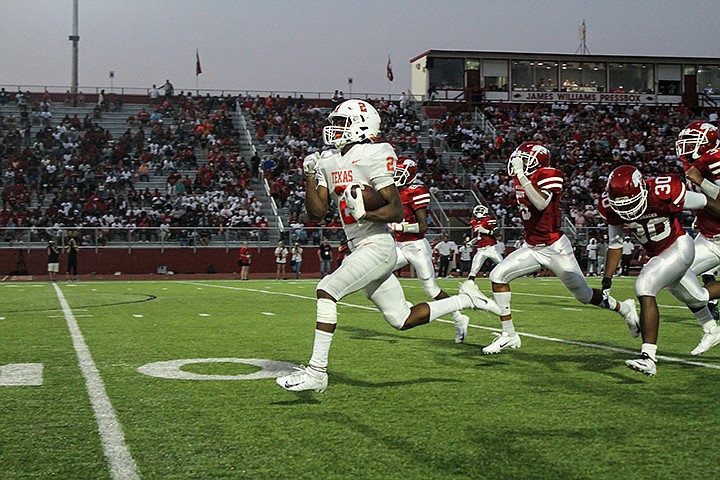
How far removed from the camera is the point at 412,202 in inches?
368

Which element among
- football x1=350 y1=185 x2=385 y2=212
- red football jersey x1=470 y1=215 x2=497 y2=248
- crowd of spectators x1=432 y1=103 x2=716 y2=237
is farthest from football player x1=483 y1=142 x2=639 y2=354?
crowd of spectators x1=432 y1=103 x2=716 y2=237

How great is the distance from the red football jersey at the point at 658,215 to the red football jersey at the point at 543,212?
920 millimetres

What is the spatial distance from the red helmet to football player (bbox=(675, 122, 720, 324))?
5.69 ft

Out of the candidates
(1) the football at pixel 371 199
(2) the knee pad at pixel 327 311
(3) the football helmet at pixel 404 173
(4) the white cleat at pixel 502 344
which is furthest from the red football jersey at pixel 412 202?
(2) the knee pad at pixel 327 311

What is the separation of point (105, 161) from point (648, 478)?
105ft

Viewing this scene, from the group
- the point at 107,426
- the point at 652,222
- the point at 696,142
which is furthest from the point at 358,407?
the point at 696,142

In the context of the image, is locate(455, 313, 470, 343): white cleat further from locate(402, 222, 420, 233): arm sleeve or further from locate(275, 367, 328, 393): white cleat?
locate(275, 367, 328, 393): white cleat

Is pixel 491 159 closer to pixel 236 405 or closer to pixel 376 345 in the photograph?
pixel 376 345

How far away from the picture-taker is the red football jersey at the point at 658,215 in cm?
675

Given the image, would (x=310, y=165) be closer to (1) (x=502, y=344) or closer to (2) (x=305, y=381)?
(2) (x=305, y=381)

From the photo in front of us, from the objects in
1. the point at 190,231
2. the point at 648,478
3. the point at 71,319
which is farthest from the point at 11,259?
the point at 648,478

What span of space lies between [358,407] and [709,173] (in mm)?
5316

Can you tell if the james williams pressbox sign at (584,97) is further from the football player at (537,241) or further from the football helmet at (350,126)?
the football helmet at (350,126)

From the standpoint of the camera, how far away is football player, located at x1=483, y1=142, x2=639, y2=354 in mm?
7906
